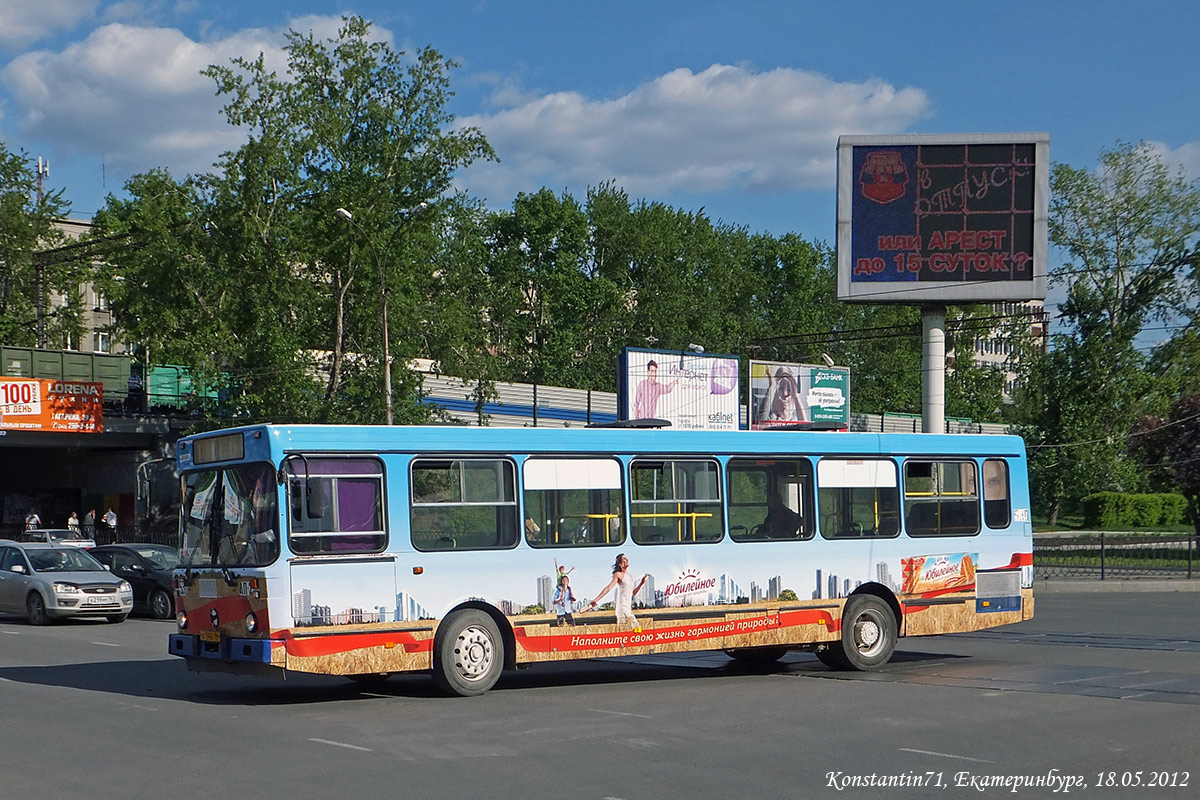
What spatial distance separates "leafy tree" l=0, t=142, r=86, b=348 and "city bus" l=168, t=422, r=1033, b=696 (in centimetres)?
4984

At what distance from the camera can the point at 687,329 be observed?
8362 cm

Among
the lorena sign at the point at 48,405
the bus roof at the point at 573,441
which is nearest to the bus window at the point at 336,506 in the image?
the bus roof at the point at 573,441

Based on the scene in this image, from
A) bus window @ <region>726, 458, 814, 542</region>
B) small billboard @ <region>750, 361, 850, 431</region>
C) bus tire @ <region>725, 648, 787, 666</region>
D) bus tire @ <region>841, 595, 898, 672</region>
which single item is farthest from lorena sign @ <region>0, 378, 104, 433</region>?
bus tire @ <region>841, 595, 898, 672</region>

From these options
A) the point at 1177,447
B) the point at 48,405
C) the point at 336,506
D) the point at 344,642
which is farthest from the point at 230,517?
the point at 1177,447

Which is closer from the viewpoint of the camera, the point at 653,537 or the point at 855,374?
the point at 653,537

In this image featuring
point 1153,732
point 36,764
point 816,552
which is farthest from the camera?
point 816,552

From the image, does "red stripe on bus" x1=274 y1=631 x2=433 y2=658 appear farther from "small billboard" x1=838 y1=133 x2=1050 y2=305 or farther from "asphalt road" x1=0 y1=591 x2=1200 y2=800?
"small billboard" x1=838 y1=133 x2=1050 y2=305

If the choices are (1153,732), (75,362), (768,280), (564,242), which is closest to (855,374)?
(768,280)

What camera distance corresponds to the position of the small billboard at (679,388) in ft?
135

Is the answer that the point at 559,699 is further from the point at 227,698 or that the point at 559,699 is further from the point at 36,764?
the point at 36,764

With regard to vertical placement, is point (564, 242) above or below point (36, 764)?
above

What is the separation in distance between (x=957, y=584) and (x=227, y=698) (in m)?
8.88

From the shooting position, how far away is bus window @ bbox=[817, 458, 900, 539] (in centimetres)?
1595

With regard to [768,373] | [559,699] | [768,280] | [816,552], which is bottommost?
[559,699]
